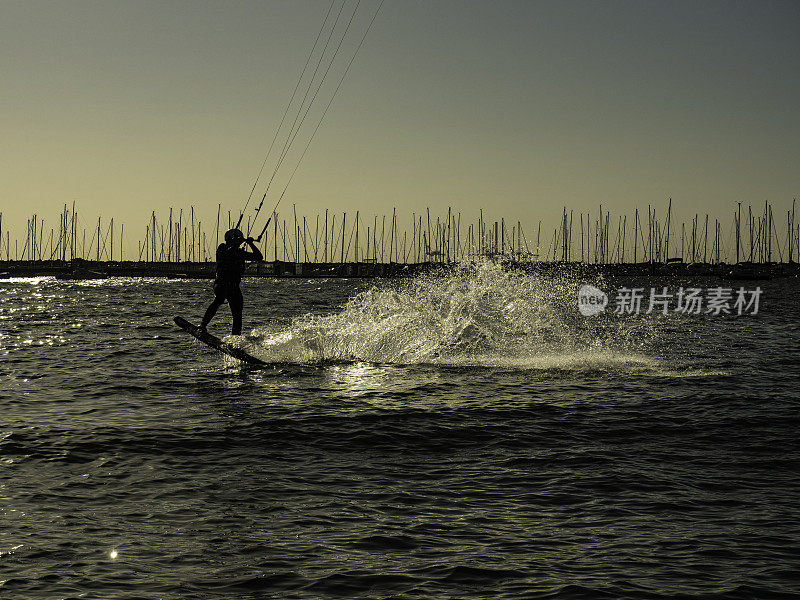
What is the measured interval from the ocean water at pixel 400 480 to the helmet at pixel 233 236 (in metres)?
3.22

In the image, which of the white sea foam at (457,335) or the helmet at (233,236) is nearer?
the helmet at (233,236)

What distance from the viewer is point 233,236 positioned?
2020 centimetres

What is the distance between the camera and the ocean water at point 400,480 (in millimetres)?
7410

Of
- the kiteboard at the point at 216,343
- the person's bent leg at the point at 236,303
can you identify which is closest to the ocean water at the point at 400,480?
the kiteboard at the point at 216,343

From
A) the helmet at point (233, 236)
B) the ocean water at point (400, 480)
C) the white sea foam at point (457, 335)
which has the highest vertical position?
the helmet at point (233, 236)

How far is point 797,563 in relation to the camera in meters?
7.69

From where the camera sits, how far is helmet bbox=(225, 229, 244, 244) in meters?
20.1

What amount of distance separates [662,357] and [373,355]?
8.63 metres

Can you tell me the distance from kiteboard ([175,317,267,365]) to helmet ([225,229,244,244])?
2196mm

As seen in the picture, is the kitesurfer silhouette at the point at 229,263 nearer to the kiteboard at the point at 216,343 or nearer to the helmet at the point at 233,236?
the helmet at the point at 233,236

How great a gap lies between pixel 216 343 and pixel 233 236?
288cm

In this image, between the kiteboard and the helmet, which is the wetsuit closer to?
the helmet

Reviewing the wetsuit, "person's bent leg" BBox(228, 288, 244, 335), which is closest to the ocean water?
"person's bent leg" BBox(228, 288, 244, 335)

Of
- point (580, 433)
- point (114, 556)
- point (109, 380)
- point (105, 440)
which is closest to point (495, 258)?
point (109, 380)
